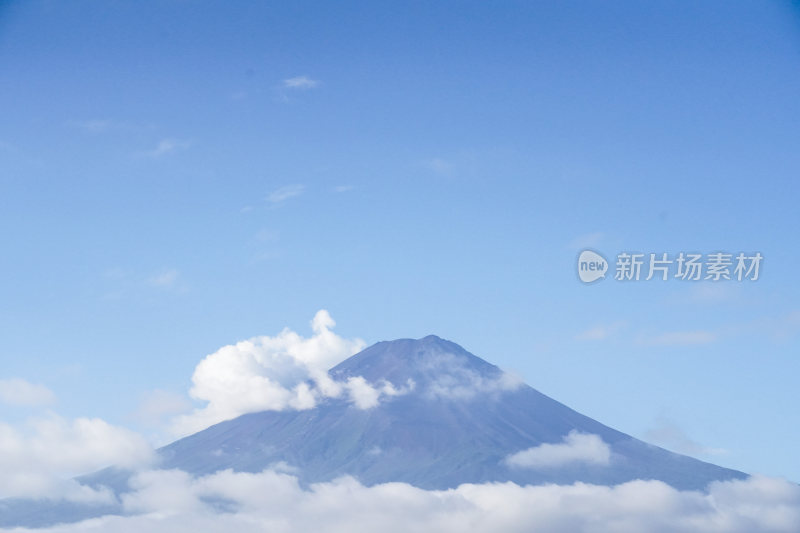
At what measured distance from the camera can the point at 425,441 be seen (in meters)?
159

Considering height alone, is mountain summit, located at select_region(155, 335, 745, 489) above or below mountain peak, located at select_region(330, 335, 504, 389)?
below

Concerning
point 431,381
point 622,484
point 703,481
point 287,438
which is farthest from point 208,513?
point 703,481

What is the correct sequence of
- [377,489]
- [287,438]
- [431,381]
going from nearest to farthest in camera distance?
[377,489], [287,438], [431,381]

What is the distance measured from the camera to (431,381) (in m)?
174

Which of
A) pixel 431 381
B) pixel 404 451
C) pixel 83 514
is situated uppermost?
pixel 431 381

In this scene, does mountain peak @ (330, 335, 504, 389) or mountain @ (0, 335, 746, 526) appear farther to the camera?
mountain peak @ (330, 335, 504, 389)

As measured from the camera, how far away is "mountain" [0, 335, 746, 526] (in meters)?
152

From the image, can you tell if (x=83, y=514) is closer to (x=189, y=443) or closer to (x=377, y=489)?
(x=189, y=443)

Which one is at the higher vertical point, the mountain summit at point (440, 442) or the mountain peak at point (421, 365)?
the mountain peak at point (421, 365)

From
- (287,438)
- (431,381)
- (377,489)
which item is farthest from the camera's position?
(431,381)

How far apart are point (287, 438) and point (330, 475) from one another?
12.6m

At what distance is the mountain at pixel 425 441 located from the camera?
15225 centimetres

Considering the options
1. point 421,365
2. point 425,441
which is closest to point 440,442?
point 425,441

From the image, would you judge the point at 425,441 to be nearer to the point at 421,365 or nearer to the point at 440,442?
the point at 440,442
